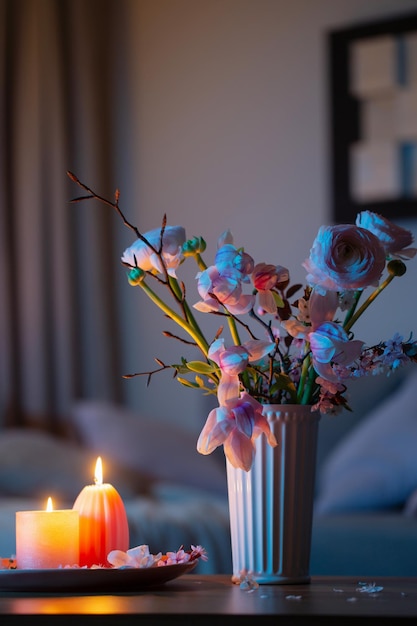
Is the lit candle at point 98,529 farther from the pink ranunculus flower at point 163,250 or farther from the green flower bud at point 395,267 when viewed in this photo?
the green flower bud at point 395,267

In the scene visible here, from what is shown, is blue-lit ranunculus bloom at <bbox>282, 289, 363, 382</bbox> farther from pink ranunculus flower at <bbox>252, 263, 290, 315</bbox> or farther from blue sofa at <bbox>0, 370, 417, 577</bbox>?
blue sofa at <bbox>0, 370, 417, 577</bbox>

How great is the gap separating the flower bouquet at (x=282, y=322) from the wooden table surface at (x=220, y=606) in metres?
0.15

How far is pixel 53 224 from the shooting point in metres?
3.59

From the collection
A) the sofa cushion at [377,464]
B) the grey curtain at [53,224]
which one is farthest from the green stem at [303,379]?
the grey curtain at [53,224]

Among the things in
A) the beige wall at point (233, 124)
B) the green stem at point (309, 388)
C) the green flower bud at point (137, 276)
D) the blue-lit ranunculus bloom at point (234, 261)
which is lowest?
the green stem at point (309, 388)

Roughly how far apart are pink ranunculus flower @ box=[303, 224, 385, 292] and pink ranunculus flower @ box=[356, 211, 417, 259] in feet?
0.13

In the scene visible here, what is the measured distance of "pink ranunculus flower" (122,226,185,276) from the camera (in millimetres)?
1116

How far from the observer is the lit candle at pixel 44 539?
3.47ft

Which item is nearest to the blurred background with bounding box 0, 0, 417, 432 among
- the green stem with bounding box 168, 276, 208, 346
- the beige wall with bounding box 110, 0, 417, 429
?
the beige wall with bounding box 110, 0, 417, 429

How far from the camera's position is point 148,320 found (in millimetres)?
3750

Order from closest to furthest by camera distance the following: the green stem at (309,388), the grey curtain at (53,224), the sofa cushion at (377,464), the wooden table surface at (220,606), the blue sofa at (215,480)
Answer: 1. the wooden table surface at (220,606)
2. the green stem at (309,388)
3. the blue sofa at (215,480)
4. the sofa cushion at (377,464)
5. the grey curtain at (53,224)

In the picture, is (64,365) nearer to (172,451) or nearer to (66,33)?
(172,451)

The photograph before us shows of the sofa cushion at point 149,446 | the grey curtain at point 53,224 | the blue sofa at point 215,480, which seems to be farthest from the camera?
the grey curtain at point 53,224

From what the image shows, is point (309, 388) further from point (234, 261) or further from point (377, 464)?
point (377, 464)
